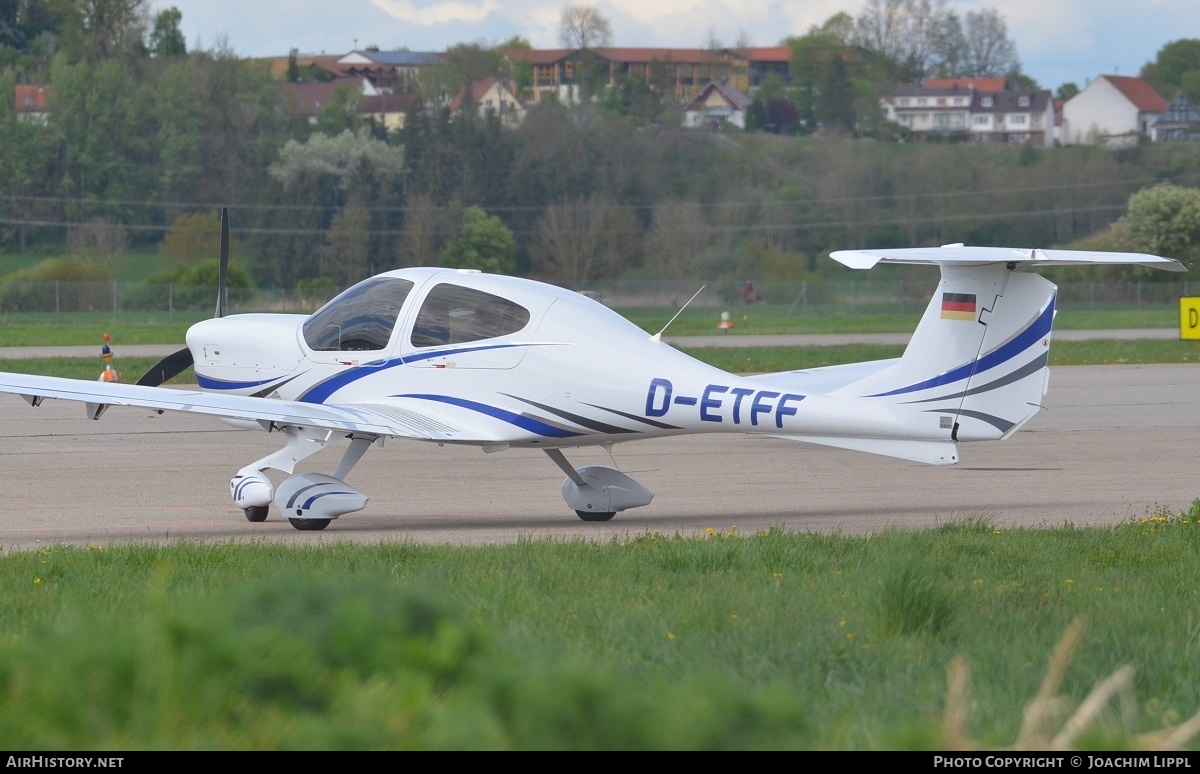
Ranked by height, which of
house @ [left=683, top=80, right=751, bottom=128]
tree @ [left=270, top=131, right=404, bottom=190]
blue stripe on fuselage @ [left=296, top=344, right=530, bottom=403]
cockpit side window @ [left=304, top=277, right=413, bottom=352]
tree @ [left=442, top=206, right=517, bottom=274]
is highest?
house @ [left=683, top=80, right=751, bottom=128]

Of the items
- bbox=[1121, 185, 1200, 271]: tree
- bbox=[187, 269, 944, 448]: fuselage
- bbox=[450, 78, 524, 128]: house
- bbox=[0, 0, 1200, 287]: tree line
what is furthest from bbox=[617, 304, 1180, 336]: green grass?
bbox=[450, 78, 524, 128]: house

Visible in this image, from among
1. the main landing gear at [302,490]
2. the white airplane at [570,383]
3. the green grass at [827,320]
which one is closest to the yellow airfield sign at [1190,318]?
the white airplane at [570,383]

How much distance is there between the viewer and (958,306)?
37.4 feet

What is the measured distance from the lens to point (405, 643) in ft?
10.2

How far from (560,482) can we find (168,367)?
4.24 meters

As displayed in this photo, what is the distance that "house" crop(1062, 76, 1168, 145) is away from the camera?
161875 millimetres

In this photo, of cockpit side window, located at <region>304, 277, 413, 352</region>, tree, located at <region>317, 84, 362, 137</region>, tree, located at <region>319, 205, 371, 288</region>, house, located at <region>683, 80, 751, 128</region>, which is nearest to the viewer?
cockpit side window, located at <region>304, 277, 413, 352</region>

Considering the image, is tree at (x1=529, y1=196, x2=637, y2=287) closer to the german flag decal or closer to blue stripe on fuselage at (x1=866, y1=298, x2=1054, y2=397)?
the german flag decal

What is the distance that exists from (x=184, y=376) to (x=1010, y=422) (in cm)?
2071

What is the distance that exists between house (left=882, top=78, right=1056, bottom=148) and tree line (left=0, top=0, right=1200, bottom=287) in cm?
4568

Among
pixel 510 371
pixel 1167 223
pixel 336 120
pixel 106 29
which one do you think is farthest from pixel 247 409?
pixel 106 29

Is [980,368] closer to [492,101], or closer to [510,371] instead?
[510,371]
